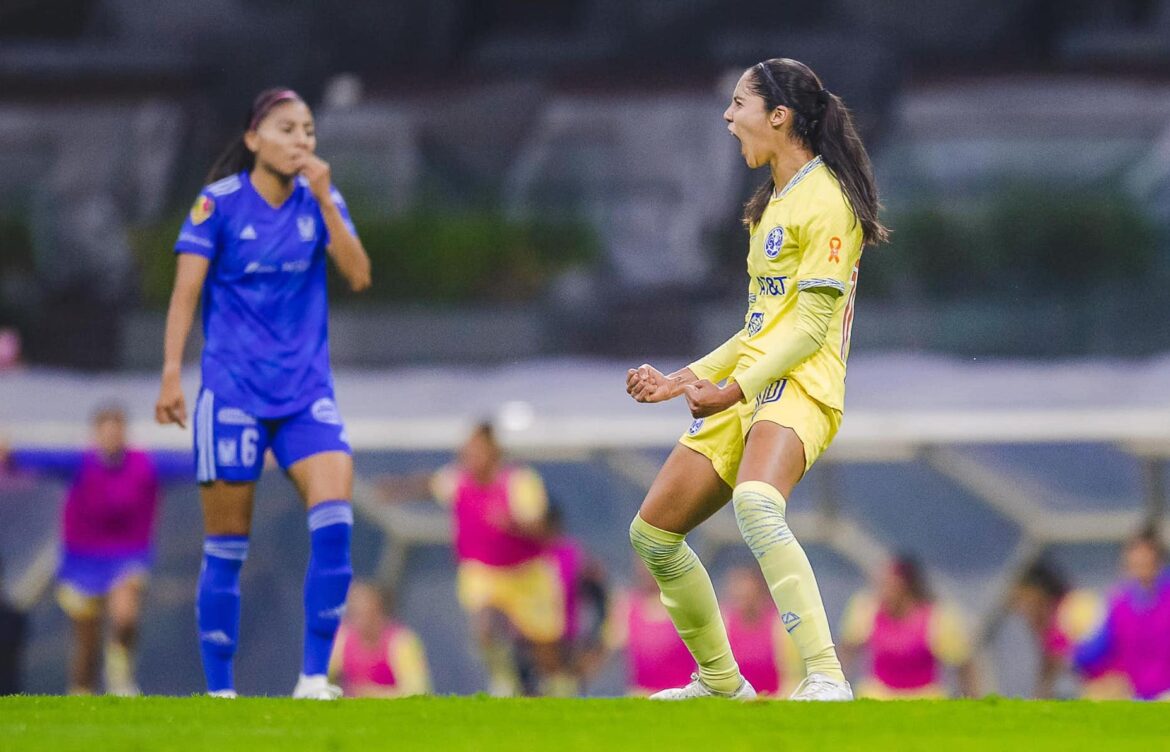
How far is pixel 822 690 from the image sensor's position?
16.0 ft

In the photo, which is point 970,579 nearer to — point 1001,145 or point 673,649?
point 673,649

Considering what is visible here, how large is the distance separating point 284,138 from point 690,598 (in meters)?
2.03

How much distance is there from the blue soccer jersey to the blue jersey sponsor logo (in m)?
1.55

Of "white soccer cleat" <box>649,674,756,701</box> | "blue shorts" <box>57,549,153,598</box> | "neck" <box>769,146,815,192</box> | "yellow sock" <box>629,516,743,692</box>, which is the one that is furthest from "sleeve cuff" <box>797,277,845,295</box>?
"blue shorts" <box>57,549,153,598</box>

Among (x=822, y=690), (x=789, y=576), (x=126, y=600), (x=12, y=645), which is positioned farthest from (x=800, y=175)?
(x=12, y=645)

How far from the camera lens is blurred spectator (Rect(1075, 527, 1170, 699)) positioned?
941 centimetres

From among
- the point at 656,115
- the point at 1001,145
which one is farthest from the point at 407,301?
the point at 1001,145

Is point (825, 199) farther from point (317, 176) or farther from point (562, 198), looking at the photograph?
point (562, 198)

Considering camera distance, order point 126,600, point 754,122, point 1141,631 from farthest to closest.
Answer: point 126,600 → point 1141,631 → point 754,122

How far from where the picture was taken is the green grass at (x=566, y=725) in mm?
4016

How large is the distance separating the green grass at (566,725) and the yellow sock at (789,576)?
9.5 inches

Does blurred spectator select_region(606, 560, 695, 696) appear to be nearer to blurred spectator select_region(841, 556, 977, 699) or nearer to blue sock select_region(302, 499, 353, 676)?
blurred spectator select_region(841, 556, 977, 699)

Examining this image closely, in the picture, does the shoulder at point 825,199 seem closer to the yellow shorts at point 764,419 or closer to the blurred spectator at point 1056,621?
the yellow shorts at point 764,419

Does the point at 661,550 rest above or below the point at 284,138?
below
